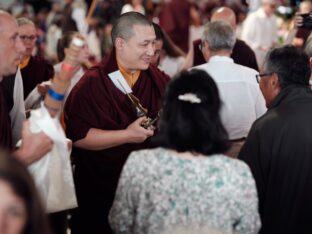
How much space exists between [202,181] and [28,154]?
0.65 m

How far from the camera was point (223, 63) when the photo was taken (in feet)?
12.5

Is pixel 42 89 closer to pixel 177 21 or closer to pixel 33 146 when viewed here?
pixel 33 146

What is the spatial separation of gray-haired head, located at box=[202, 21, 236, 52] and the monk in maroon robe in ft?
1.70

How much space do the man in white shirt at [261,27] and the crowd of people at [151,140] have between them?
12.1 ft

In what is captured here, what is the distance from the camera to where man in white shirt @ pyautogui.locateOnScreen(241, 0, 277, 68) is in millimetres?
8414

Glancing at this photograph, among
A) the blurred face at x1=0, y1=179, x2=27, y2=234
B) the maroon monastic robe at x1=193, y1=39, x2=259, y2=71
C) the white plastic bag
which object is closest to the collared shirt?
the maroon monastic robe at x1=193, y1=39, x2=259, y2=71

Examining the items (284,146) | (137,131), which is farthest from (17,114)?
(284,146)

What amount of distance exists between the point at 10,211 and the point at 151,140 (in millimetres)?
1560

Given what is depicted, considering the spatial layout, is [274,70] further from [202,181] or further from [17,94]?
[17,94]

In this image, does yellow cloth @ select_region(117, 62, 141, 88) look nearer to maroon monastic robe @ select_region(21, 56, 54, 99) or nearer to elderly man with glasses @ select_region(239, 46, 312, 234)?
elderly man with glasses @ select_region(239, 46, 312, 234)

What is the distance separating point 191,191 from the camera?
88.0 inches

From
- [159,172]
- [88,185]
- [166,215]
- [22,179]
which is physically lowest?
[88,185]

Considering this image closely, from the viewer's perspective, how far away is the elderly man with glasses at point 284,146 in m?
2.88

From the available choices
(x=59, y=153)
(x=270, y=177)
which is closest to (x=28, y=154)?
(x=59, y=153)
